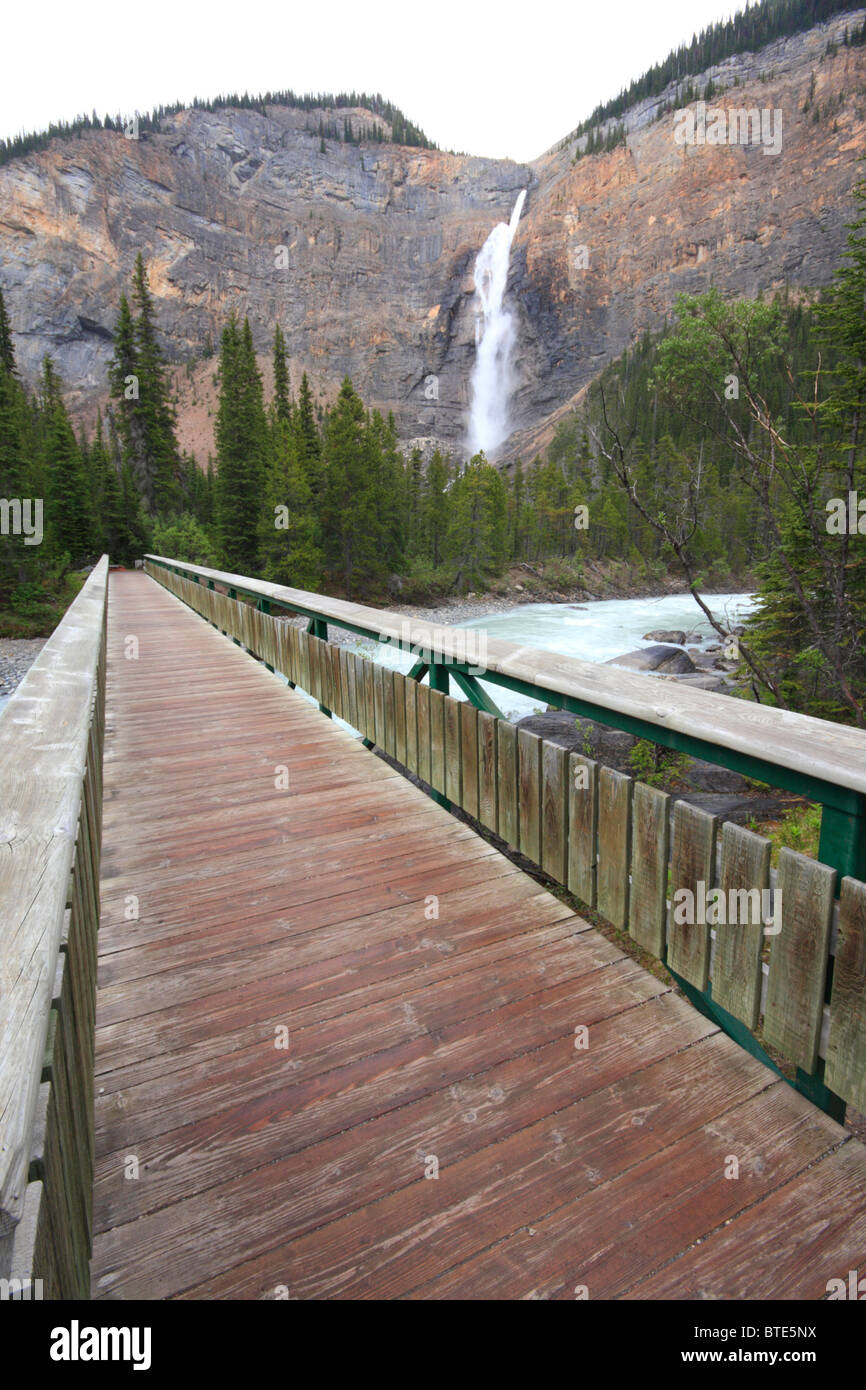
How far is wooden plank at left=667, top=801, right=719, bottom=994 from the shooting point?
1930mm

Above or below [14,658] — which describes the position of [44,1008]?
above

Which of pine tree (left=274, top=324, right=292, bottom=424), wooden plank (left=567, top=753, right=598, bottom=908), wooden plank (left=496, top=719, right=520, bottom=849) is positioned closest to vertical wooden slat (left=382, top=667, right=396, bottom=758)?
wooden plank (left=496, top=719, right=520, bottom=849)

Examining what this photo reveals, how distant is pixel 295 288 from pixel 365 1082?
151 m

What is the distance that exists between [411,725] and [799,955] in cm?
246

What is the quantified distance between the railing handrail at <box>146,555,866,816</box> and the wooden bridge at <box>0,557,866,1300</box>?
13 mm

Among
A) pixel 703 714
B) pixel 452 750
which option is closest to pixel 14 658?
pixel 452 750

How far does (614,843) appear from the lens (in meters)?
2.33

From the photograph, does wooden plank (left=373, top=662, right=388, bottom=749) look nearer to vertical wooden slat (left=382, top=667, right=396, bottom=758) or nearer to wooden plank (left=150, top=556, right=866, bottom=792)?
vertical wooden slat (left=382, top=667, right=396, bottom=758)

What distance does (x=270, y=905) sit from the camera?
294 cm

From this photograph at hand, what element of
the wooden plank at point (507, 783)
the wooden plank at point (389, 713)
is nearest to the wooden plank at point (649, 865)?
the wooden plank at point (507, 783)

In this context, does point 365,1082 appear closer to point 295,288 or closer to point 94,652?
point 94,652

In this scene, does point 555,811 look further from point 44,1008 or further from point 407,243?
point 407,243

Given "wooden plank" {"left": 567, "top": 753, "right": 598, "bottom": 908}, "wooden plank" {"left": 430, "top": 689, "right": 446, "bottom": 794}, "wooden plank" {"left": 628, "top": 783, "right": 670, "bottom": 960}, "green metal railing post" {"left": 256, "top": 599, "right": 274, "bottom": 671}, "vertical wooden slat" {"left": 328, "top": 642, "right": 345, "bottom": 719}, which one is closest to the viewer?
"wooden plank" {"left": 628, "top": 783, "right": 670, "bottom": 960}

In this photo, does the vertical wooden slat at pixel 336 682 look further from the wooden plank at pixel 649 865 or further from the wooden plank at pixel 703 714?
the wooden plank at pixel 649 865
